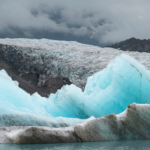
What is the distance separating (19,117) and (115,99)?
4.51 metres

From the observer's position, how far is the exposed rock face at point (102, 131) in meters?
7.14

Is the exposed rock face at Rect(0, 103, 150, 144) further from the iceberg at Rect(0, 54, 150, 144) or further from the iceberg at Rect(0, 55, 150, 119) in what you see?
the iceberg at Rect(0, 55, 150, 119)

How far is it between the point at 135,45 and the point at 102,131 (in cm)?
7771

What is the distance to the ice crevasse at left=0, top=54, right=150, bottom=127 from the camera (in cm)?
927

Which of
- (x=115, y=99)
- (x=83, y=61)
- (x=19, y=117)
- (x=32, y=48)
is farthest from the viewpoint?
(x=32, y=48)

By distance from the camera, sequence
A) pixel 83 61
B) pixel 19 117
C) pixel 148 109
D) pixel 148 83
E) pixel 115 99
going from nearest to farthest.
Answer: pixel 148 109, pixel 19 117, pixel 148 83, pixel 115 99, pixel 83 61

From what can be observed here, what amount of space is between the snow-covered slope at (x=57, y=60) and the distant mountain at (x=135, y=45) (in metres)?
24.2

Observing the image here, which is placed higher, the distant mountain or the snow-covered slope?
the distant mountain

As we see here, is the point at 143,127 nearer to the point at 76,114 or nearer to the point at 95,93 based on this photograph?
the point at 95,93

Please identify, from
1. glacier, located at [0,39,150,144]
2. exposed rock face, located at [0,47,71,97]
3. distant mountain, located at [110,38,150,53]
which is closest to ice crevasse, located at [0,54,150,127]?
glacier, located at [0,39,150,144]

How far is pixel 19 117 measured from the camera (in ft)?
29.6

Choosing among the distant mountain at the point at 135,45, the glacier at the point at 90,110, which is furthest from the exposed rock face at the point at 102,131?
the distant mountain at the point at 135,45

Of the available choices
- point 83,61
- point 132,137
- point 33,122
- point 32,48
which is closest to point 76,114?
point 33,122

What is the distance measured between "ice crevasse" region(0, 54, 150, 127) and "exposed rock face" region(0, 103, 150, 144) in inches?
67.8
